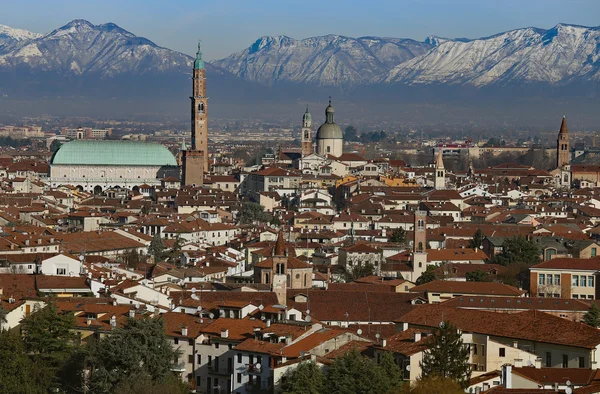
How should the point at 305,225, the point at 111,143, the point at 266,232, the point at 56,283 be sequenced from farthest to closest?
the point at 111,143
the point at 305,225
the point at 266,232
the point at 56,283

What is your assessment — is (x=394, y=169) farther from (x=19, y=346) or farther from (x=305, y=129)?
(x=19, y=346)

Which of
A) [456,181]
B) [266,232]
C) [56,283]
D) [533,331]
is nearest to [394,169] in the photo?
[456,181]

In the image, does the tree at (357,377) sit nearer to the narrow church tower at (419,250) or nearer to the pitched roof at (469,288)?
the pitched roof at (469,288)

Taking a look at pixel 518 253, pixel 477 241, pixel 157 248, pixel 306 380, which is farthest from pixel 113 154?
pixel 306 380

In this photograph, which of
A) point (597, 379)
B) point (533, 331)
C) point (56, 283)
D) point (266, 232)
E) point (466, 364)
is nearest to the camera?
point (597, 379)

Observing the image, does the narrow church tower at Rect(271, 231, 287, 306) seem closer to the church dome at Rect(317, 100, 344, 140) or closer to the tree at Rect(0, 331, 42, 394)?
the tree at Rect(0, 331, 42, 394)

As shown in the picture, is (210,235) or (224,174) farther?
(224,174)

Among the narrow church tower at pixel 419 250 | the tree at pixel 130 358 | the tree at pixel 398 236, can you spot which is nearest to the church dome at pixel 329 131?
the tree at pixel 398 236
